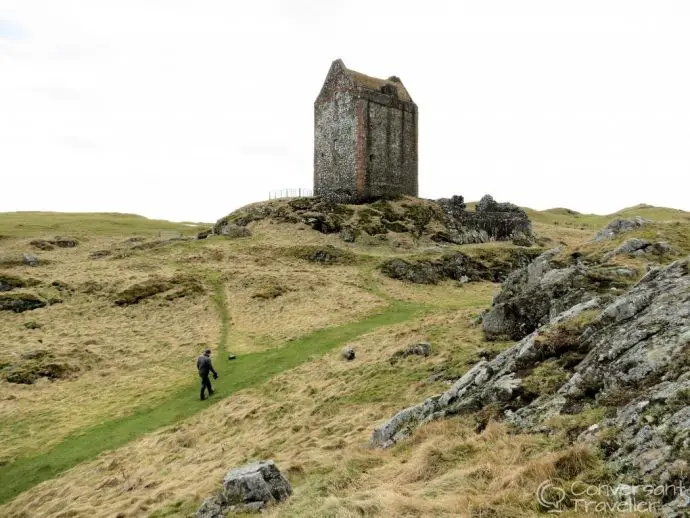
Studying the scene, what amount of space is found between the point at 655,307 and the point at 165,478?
1409 centimetres

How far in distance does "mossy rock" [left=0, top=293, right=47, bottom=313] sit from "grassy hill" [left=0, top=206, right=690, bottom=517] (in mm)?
1083

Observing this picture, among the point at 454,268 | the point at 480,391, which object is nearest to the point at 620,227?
the point at 480,391

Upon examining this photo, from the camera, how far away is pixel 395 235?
58.9 m

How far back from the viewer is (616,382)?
891 cm

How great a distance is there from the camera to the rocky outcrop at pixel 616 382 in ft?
22.5

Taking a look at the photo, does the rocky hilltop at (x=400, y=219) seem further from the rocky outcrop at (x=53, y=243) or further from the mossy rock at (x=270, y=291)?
the rocky outcrop at (x=53, y=243)

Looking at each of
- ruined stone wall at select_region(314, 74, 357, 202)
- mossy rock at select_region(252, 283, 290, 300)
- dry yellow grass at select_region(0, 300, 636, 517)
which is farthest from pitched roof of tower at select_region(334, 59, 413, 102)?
dry yellow grass at select_region(0, 300, 636, 517)

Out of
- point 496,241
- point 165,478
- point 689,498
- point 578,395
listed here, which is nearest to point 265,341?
point 165,478

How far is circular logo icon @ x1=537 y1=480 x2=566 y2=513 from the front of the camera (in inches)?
263

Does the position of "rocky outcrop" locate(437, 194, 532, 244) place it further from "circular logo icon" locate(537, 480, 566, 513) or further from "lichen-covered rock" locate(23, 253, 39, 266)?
"circular logo icon" locate(537, 480, 566, 513)

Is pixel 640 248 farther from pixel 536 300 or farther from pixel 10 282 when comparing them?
pixel 10 282

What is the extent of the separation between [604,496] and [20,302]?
148ft

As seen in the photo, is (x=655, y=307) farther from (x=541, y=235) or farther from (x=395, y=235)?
(x=541, y=235)

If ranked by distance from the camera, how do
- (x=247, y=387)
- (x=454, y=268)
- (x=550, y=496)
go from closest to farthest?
1. (x=550, y=496)
2. (x=247, y=387)
3. (x=454, y=268)
